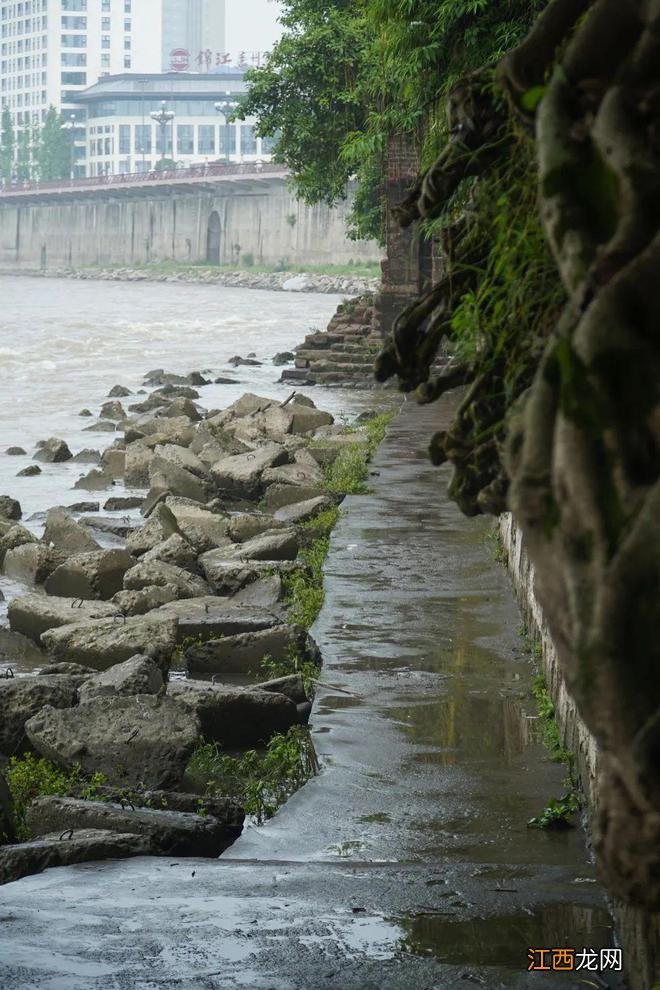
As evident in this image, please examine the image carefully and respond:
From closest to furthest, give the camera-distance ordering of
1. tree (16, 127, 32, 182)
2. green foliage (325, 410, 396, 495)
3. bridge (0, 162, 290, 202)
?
green foliage (325, 410, 396, 495), bridge (0, 162, 290, 202), tree (16, 127, 32, 182)

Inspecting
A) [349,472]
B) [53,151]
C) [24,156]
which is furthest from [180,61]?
[349,472]

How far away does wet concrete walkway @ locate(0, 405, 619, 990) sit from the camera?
9.57ft

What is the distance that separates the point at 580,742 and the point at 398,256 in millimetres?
16954

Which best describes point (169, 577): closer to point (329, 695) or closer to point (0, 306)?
point (329, 695)

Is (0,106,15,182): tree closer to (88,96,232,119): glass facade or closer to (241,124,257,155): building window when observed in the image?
(88,96,232,119): glass facade

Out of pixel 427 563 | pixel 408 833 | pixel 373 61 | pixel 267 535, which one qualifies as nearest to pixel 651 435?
pixel 408 833

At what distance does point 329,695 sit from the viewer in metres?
4.95

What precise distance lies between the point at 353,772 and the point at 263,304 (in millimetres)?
49057

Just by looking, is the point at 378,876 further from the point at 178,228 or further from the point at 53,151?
the point at 53,151

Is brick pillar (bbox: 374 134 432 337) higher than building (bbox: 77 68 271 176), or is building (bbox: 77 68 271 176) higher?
building (bbox: 77 68 271 176)

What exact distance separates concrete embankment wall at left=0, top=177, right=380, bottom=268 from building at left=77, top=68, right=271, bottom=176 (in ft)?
65.2

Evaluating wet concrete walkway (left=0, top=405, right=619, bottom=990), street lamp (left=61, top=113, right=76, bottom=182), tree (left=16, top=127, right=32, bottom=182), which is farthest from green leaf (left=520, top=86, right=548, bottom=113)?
tree (left=16, top=127, right=32, bottom=182)

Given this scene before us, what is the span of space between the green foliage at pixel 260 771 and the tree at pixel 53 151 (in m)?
105

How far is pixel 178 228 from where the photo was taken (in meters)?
80.5
